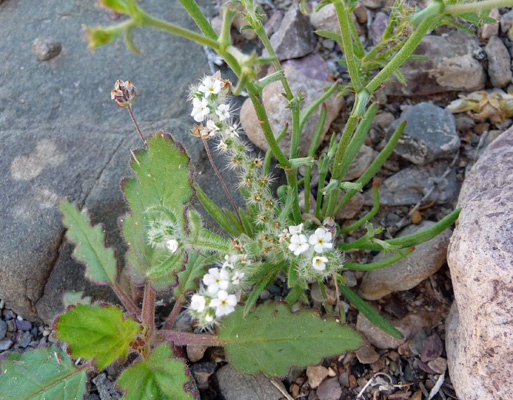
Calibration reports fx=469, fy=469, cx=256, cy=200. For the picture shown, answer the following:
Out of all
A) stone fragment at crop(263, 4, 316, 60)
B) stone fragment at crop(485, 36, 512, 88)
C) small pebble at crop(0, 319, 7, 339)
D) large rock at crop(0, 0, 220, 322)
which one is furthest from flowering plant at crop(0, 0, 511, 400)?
stone fragment at crop(485, 36, 512, 88)

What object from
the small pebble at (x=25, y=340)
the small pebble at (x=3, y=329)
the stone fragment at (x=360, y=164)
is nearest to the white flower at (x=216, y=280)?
the stone fragment at (x=360, y=164)

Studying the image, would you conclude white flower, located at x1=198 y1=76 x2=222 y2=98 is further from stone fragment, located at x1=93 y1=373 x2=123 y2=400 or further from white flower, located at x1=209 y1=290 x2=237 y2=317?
stone fragment, located at x1=93 y1=373 x2=123 y2=400

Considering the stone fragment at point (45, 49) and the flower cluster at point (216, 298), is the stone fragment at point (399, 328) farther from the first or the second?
the stone fragment at point (45, 49)

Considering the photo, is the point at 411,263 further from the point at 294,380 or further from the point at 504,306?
the point at 294,380

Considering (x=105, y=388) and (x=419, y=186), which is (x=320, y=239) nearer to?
(x=419, y=186)

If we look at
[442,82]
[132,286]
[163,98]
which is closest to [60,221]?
[132,286]

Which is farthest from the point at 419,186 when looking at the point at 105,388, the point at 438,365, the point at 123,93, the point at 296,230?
the point at 105,388

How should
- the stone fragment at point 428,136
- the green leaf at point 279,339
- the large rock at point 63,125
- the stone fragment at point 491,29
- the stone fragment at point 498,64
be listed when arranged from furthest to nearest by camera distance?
1. the stone fragment at point 491,29
2. the stone fragment at point 498,64
3. the stone fragment at point 428,136
4. the large rock at point 63,125
5. the green leaf at point 279,339
